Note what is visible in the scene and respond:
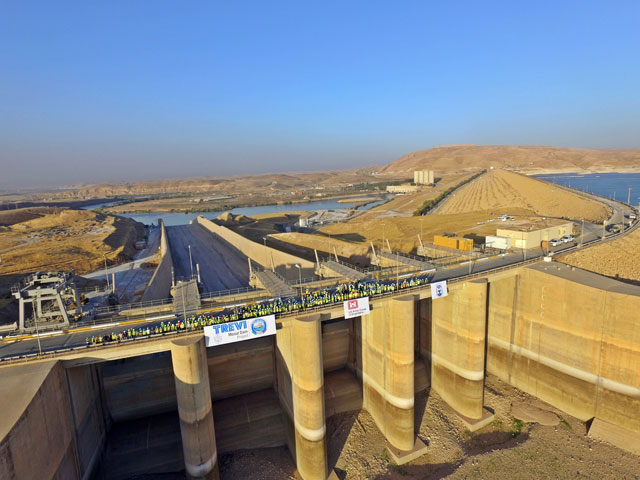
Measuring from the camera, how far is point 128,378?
33.5 m

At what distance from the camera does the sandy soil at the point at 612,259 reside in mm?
41700

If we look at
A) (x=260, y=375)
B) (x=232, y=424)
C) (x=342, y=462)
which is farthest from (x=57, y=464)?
(x=342, y=462)

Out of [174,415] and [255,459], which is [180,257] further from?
[255,459]

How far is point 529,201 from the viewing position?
376 ft

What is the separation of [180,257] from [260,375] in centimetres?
4975

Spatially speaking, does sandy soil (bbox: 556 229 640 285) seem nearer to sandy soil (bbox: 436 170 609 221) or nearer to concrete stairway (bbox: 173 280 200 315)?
sandy soil (bbox: 436 170 609 221)

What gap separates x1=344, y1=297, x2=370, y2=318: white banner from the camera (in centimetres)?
3034

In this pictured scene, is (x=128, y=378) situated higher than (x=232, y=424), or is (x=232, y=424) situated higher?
(x=128, y=378)

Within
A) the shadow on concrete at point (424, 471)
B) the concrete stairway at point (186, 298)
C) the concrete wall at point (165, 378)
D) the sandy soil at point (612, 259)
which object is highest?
the concrete stairway at point (186, 298)

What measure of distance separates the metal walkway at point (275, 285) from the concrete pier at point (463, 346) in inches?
645

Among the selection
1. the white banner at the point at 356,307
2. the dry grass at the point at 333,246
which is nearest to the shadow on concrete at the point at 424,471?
the white banner at the point at 356,307

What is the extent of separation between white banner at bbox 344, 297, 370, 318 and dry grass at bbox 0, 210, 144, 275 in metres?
57.4

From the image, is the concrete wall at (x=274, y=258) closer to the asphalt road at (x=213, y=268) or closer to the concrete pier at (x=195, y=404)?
the asphalt road at (x=213, y=268)

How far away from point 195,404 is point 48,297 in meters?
14.4
